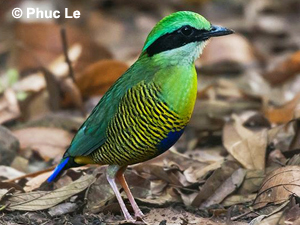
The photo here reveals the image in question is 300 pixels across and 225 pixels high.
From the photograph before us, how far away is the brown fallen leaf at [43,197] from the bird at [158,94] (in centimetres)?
39

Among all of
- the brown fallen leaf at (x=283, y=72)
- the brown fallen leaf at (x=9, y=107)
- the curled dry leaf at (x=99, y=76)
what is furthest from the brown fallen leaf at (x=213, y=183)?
the brown fallen leaf at (x=283, y=72)

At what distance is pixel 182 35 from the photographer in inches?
209

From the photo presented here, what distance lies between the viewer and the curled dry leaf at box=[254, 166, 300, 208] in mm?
5359

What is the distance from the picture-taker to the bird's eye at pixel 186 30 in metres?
5.28

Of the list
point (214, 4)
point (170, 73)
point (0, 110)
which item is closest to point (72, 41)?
point (0, 110)

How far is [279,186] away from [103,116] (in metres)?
1.42

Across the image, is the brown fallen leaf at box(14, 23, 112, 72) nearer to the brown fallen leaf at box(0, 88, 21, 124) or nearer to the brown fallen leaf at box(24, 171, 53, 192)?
the brown fallen leaf at box(0, 88, 21, 124)

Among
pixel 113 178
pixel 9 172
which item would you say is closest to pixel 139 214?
pixel 113 178

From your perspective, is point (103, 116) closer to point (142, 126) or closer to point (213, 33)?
point (142, 126)

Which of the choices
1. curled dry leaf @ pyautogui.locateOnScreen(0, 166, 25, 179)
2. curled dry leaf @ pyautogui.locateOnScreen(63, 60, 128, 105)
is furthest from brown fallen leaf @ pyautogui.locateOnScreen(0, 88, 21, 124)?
curled dry leaf @ pyautogui.locateOnScreen(0, 166, 25, 179)

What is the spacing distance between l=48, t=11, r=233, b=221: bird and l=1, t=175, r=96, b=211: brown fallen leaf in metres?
0.39

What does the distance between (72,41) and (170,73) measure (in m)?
4.87

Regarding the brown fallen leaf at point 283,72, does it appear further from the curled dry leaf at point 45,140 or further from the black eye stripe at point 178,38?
the black eye stripe at point 178,38

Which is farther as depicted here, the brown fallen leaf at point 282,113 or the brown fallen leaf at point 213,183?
the brown fallen leaf at point 282,113
